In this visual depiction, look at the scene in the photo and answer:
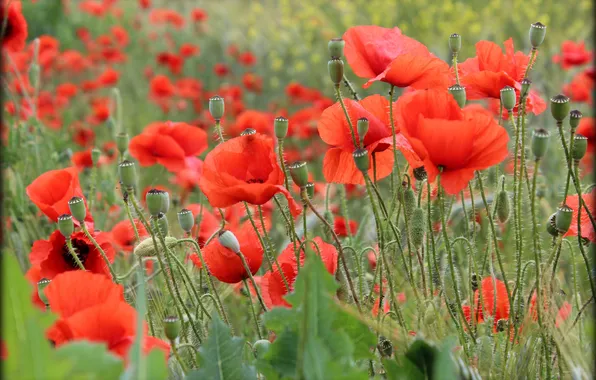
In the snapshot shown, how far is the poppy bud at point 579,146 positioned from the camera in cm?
93

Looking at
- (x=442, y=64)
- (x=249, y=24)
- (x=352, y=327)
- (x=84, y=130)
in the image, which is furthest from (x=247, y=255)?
(x=249, y=24)

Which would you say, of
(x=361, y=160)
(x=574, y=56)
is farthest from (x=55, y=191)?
(x=574, y=56)

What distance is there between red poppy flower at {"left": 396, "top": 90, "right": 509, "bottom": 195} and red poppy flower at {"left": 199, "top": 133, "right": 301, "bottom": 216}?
19 centimetres

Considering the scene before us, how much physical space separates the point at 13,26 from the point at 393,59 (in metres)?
1.16

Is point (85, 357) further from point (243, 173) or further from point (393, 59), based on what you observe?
point (393, 59)

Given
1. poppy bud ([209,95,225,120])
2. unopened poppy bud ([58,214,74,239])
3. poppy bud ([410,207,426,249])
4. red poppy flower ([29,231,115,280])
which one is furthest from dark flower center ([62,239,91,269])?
poppy bud ([410,207,426,249])

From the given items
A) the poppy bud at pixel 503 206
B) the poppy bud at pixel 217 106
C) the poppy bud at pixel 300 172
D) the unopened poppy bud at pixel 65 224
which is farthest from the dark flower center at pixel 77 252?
the poppy bud at pixel 503 206

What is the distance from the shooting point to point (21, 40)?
177 centimetres

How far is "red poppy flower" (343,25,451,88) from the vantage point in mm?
1000

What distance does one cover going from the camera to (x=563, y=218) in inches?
34.3

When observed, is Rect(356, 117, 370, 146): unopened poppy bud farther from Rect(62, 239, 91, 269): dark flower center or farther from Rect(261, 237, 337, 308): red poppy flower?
Rect(62, 239, 91, 269): dark flower center

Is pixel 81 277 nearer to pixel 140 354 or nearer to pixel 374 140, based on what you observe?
pixel 140 354

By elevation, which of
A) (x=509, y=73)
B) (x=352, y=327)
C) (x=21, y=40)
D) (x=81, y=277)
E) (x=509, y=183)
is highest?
(x=21, y=40)

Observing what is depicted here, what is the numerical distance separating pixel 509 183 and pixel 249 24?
14.1 feet
